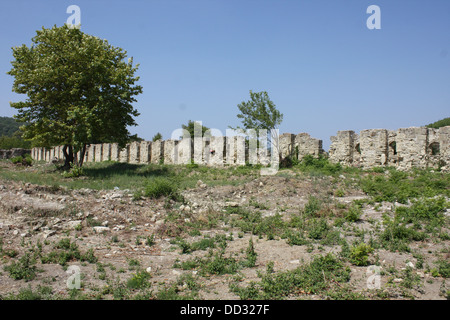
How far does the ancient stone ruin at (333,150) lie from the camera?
52.2 feet

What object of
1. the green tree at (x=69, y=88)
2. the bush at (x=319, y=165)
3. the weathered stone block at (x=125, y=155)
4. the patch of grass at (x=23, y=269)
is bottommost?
the patch of grass at (x=23, y=269)

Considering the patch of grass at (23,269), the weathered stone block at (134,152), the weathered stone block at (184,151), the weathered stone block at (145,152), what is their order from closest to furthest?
the patch of grass at (23,269)
the weathered stone block at (184,151)
the weathered stone block at (145,152)
the weathered stone block at (134,152)

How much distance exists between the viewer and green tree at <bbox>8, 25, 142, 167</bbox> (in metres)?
18.2

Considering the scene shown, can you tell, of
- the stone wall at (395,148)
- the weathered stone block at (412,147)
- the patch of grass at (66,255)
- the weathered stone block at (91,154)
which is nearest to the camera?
the patch of grass at (66,255)

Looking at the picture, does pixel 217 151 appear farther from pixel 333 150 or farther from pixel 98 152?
pixel 98 152

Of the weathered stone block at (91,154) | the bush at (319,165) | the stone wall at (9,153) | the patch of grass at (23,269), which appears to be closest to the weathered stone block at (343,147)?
the bush at (319,165)

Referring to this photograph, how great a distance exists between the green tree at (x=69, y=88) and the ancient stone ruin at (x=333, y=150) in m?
6.20

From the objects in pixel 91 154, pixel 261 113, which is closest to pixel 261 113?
pixel 261 113

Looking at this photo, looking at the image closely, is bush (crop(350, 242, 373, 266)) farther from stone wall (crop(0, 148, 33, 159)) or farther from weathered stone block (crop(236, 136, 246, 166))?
stone wall (crop(0, 148, 33, 159))

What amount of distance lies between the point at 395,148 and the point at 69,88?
60.4 feet

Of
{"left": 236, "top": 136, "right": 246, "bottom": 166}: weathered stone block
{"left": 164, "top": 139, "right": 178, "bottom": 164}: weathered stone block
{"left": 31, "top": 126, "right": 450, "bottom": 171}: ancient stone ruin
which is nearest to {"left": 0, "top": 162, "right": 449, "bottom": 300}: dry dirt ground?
{"left": 31, "top": 126, "right": 450, "bottom": 171}: ancient stone ruin

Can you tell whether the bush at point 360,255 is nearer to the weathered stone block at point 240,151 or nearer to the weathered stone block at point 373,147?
the weathered stone block at point 373,147
